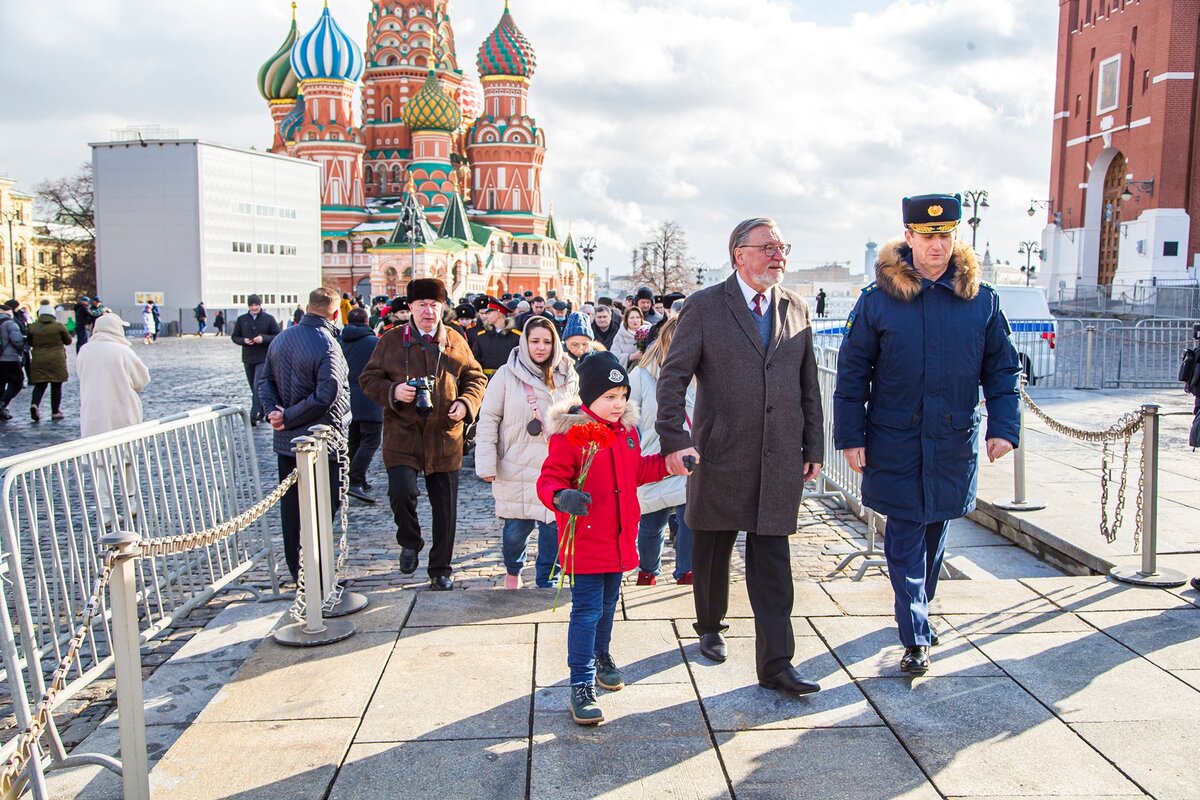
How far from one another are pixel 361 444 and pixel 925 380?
21.3ft

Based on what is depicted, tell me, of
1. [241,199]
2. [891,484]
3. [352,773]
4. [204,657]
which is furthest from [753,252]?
[241,199]

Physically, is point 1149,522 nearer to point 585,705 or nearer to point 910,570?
point 910,570

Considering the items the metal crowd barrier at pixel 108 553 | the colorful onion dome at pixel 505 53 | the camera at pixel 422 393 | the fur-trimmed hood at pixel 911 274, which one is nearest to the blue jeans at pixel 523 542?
the camera at pixel 422 393

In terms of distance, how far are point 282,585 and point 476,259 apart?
2194 inches

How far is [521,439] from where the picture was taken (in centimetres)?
603

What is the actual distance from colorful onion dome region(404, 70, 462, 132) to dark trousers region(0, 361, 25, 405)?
48931 millimetres

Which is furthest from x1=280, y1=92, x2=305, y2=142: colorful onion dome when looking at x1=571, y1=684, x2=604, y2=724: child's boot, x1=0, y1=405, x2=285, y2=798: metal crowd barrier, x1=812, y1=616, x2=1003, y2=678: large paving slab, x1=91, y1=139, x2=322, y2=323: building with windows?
x1=571, y1=684, x2=604, y2=724: child's boot

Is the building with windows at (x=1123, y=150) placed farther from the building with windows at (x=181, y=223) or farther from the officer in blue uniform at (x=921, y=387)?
the officer in blue uniform at (x=921, y=387)

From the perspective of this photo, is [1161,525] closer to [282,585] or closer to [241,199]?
[282,585]

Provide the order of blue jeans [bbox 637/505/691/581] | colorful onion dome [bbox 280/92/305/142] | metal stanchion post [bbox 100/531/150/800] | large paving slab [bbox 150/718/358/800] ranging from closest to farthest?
metal stanchion post [bbox 100/531/150/800]
large paving slab [bbox 150/718/358/800]
blue jeans [bbox 637/505/691/581]
colorful onion dome [bbox 280/92/305/142]

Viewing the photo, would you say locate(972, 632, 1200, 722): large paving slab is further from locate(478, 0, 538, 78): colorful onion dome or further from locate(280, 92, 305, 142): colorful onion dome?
locate(478, 0, 538, 78): colorful onion dome

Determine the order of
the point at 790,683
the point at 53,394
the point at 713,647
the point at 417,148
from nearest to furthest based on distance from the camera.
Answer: the point at 790,683 → the point at 713,647 → the point at 53,394 → the point at 417,148

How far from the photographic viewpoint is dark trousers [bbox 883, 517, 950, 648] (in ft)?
13.9

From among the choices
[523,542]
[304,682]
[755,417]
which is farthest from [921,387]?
[304,682]
